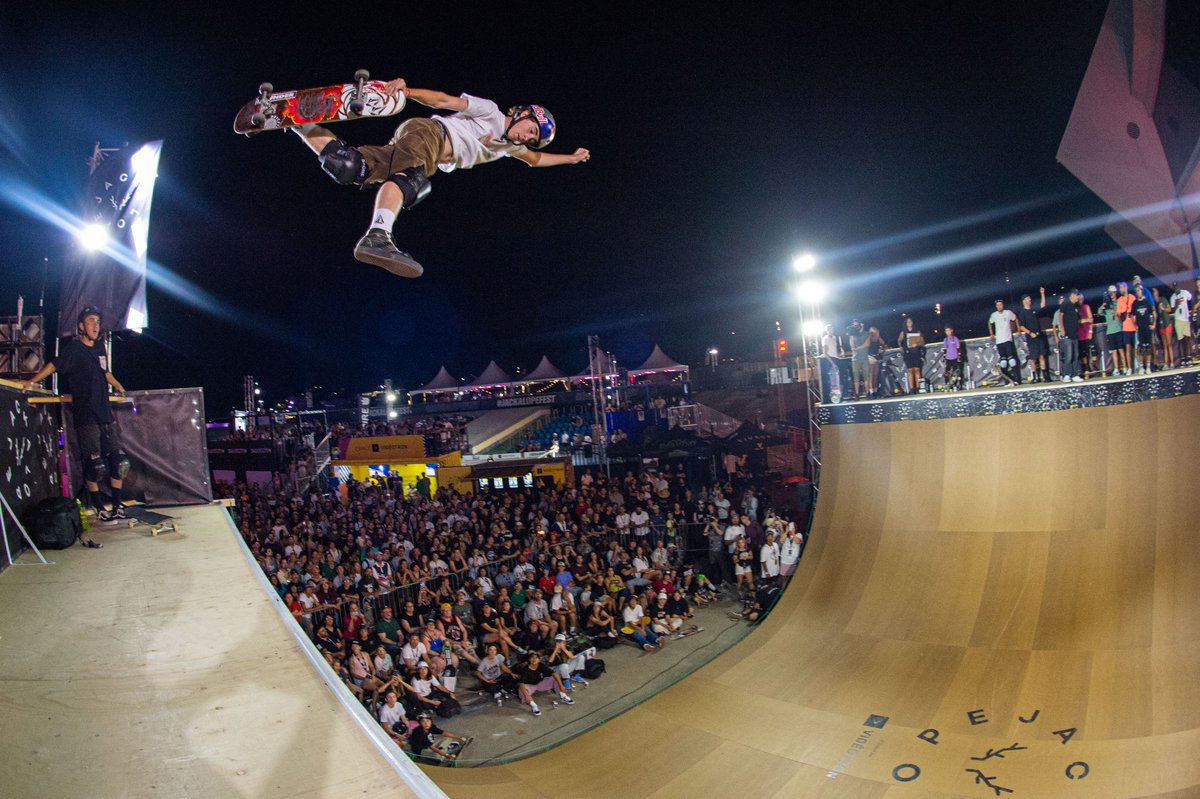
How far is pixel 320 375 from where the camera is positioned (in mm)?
50531

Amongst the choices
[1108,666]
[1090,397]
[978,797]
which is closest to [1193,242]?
[1090,397]

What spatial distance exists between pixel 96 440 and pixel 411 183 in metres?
3.81

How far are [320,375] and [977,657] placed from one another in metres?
51.9

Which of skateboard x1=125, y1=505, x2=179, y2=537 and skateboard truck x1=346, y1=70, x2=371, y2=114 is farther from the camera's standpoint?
skateboard x1=125, y1=505, x2=179, y2=537

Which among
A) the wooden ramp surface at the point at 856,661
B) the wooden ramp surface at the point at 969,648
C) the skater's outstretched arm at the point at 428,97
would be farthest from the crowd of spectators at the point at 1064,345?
the skater's outstretched arm at the point at 428,97

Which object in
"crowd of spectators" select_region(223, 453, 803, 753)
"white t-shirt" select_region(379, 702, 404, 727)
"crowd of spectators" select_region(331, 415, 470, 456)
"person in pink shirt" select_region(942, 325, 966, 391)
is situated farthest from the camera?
"crowd of spectators" select_region(331, 415, 470, 456)

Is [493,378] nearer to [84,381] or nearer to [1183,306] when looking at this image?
[1183,306]

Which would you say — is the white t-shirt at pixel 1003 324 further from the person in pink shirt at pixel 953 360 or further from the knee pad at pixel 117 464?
the knee pad at pixel 117 464

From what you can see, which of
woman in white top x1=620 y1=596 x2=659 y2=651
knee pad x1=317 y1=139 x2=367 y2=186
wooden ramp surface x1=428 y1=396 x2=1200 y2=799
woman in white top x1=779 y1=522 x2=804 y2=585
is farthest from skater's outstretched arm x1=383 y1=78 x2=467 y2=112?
woman in white top x1=779 y1=522 x2=804 y2=585

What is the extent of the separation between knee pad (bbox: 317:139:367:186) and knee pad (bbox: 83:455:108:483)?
3.59 meters

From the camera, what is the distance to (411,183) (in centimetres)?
334

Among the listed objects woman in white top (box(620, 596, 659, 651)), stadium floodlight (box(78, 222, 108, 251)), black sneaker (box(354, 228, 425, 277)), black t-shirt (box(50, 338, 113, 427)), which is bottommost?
woman in white top (box(620, 596, 659, 651))

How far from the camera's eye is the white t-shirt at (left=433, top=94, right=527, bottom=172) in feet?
11.6

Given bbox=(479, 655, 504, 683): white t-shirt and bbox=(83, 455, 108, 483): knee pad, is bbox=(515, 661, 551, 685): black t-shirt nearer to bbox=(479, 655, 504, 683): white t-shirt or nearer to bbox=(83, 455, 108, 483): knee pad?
bbox=(479, 655, 504, 683): white t-shirt
